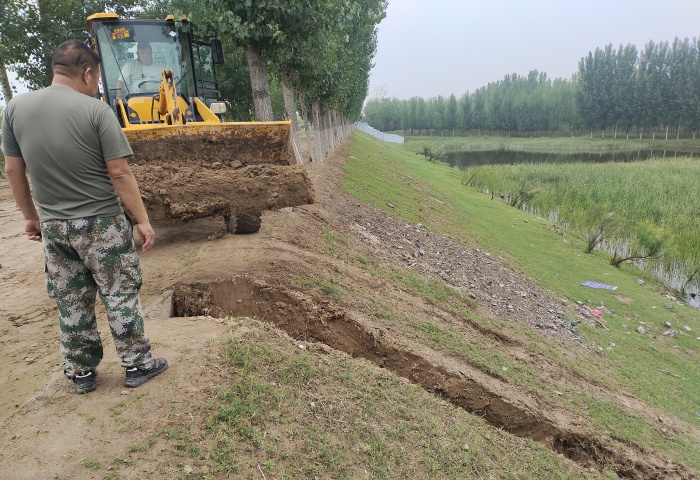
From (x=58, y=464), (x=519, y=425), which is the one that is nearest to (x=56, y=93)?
(x=58, y=464)

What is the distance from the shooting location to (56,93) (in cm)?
284

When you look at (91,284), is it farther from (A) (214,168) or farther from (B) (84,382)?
(A) (214,168)

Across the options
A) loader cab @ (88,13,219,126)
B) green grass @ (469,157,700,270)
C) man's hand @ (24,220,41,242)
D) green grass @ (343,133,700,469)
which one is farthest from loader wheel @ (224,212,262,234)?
green grass @ (469,157,700,270)

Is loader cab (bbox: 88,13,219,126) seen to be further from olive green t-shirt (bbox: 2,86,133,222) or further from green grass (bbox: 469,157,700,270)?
green grass (bbox: 469,157,700,270)

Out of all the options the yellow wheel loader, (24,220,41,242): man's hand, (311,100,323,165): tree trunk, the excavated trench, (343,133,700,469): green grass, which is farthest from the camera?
(311,100,323,165): tree trunk

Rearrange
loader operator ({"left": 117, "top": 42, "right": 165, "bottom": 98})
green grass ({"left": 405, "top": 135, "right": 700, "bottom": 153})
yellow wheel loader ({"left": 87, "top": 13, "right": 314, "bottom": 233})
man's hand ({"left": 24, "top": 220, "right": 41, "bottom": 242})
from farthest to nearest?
green grass ({"left": 405, "top": 135, "right": 700, "bottom": 153}), loader operator ({"left": 117, "top": 42, "right": 165, "bottom": 98}), yellow wheel loader ({"left": 87, "top": 13, "right": 314, "bottom": 233}), man's hand ({"left": 24, "top": 220, "right": 41, "bottom": 242})

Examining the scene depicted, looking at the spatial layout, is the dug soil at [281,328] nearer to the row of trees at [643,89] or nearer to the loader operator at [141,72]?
the loader operator at [141,72]

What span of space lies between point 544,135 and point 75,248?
78.9 m

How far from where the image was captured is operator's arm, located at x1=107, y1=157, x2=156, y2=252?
292 centimetres

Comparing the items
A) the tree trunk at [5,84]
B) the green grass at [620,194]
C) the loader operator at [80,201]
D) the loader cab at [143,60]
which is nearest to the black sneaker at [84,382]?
the loader operator at [80,201]

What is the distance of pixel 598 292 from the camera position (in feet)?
34.7

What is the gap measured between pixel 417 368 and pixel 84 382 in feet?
10.8

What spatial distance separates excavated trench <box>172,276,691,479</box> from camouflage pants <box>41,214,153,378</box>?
1950mm

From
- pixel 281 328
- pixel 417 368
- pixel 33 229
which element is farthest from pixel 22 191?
pixel 417 368
